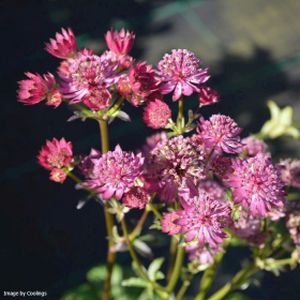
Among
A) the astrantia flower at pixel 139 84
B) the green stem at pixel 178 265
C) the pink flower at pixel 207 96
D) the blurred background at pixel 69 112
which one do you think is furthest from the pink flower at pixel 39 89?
the blurred background at pixel 69 112

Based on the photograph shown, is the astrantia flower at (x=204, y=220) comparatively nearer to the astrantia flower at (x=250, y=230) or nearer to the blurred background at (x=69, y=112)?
the astrantia flower at (x=250, y=230)

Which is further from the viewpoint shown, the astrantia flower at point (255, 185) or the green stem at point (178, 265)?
the green stem at point (178, 265)

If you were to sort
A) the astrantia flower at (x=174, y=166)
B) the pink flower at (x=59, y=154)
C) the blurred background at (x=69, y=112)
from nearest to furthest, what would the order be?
the astrantia flower at (x=174, y=166) → the pink flower at (x=59, y=154) → the blurred background at (x=69, y=112)

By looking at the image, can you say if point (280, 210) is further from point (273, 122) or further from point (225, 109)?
point (225, 109)

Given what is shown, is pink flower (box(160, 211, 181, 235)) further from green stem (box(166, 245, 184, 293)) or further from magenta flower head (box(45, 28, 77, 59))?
magenta flower head (box(45, 28, 77, 59))

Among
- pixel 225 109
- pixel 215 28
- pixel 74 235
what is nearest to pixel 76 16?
pixel 215 28

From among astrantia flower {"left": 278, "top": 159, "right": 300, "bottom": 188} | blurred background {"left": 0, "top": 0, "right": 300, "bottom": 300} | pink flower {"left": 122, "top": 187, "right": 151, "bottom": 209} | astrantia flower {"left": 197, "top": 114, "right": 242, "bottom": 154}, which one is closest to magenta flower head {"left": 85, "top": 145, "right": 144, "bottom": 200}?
pink flower {"left": 122, "top": 187, "right": 151, "bottom": 209}

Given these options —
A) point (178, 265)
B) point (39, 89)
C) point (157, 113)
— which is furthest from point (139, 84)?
point (178, 265)
